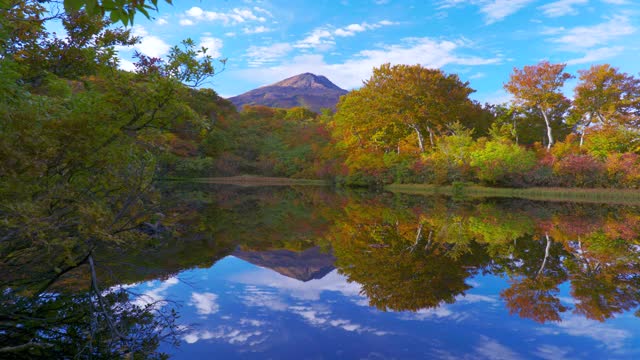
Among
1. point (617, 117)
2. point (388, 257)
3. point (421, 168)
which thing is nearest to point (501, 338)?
point (388, 257)

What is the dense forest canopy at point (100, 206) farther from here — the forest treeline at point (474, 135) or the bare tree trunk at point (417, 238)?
the forest treeline at point (474, 135)

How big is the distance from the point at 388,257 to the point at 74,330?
497 cm

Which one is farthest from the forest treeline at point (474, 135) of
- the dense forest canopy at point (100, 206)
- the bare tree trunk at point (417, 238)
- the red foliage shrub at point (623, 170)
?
the bare tree trunk at point (417, 238)

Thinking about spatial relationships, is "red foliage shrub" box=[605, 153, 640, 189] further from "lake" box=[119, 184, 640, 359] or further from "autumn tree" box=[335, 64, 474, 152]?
"lake" box=[119, 184, 640, 359]

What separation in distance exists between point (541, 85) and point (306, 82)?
154 m

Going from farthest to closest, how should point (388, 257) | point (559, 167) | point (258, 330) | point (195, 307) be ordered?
point (559, 167) < point (388, 257) < point (195, 307) < point (258, 330)

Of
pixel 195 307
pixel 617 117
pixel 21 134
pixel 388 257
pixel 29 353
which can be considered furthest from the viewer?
pixel 617 117

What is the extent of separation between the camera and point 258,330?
4168 millimetres

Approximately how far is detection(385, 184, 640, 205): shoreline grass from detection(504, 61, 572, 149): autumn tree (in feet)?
27.1

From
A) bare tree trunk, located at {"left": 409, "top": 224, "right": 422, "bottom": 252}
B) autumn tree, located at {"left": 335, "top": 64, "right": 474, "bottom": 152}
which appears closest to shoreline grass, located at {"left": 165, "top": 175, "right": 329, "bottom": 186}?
autumn tree, located at {"left": 335, "top": 64, "right": 474, "bottom": 152}

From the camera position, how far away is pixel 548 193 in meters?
23.4

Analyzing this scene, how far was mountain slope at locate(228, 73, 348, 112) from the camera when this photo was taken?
147 meters

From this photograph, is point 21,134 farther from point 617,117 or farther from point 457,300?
point 617,117

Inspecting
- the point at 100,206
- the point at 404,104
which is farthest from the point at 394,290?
the point at 404,104
